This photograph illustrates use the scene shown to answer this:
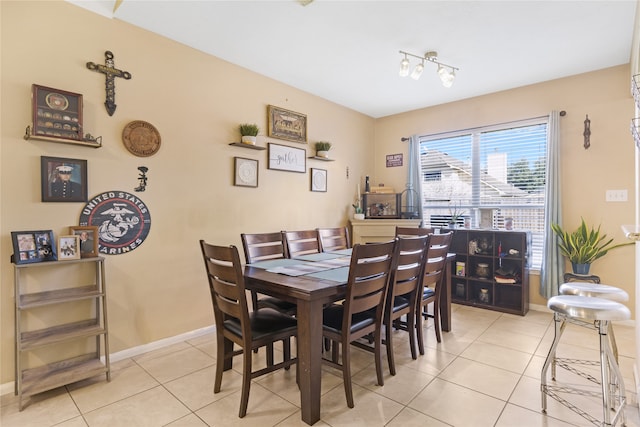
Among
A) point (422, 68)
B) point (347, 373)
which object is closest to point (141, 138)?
point (347, 373)

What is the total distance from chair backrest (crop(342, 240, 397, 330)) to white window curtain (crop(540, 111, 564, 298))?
99.6 inches

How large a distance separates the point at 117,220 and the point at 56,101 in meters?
0.89

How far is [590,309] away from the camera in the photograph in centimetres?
147

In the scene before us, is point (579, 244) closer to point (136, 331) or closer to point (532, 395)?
point (532, 395)

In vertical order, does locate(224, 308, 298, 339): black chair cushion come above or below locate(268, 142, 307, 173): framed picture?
below

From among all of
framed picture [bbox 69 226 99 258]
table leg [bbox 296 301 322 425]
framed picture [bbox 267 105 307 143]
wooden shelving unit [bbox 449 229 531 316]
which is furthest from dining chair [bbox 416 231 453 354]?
framed picture [bbox 69 226 99 258]

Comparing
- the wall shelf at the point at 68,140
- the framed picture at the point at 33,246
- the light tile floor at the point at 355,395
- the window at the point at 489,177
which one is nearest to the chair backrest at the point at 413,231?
the light tile floor at the point at 355,395

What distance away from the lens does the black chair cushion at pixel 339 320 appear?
1.94 metres

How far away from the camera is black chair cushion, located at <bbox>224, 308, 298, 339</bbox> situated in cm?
185

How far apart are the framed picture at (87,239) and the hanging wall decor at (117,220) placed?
0.08m

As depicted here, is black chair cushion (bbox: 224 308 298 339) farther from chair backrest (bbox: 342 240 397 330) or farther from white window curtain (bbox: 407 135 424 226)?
white window curtain (bbox: 407 135 424 226)

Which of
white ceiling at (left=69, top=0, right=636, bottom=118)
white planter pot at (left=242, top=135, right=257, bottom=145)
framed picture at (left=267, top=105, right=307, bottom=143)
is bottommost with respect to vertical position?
A: white planter pot at (left=242, top=135, right=257, bottom=145)

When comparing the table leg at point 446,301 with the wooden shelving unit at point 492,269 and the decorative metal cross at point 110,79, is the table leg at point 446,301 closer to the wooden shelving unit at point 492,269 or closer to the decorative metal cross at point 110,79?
the wooden shelving unit at point 492,269

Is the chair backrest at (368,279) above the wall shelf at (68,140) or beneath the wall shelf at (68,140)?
beneath
